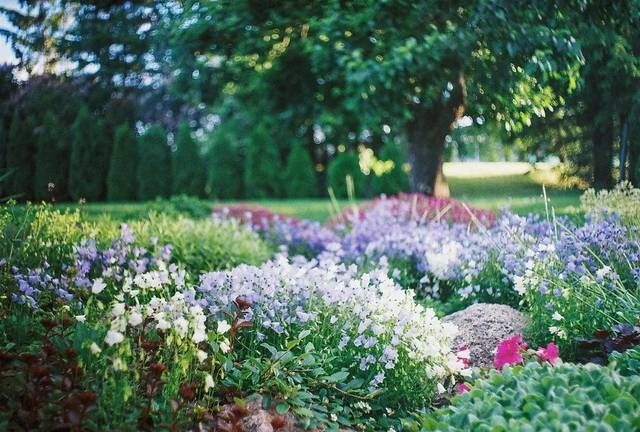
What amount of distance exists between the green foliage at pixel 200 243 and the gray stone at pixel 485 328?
2.31 metres

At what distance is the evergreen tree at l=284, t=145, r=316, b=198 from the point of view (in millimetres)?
14688

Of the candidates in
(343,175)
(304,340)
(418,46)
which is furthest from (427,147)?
(343,175)

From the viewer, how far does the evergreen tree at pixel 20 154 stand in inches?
184

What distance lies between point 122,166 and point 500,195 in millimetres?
6625

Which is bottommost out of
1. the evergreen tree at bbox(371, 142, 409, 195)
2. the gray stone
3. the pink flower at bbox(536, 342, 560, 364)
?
the gray stone

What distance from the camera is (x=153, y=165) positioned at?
1227 cm

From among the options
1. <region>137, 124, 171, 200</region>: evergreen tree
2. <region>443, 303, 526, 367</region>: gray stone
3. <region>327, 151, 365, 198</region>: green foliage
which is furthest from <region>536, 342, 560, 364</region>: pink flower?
<region>327, 151, 365, 198</region>: green foliage

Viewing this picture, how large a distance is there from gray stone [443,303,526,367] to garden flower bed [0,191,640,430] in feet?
0.28

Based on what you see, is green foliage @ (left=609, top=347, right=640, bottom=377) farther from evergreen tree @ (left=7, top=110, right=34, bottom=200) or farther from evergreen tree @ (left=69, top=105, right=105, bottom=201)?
evergreen tree @ (left=69, top=105, right=105, bottom=201)

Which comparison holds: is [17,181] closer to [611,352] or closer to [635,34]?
[611,352]

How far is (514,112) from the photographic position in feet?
17.1

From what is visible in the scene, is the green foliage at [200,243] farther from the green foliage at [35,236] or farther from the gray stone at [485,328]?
the gray stone at [485,328]

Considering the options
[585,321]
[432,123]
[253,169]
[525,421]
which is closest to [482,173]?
[432,123]

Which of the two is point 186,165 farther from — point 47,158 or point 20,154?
point 20,154
